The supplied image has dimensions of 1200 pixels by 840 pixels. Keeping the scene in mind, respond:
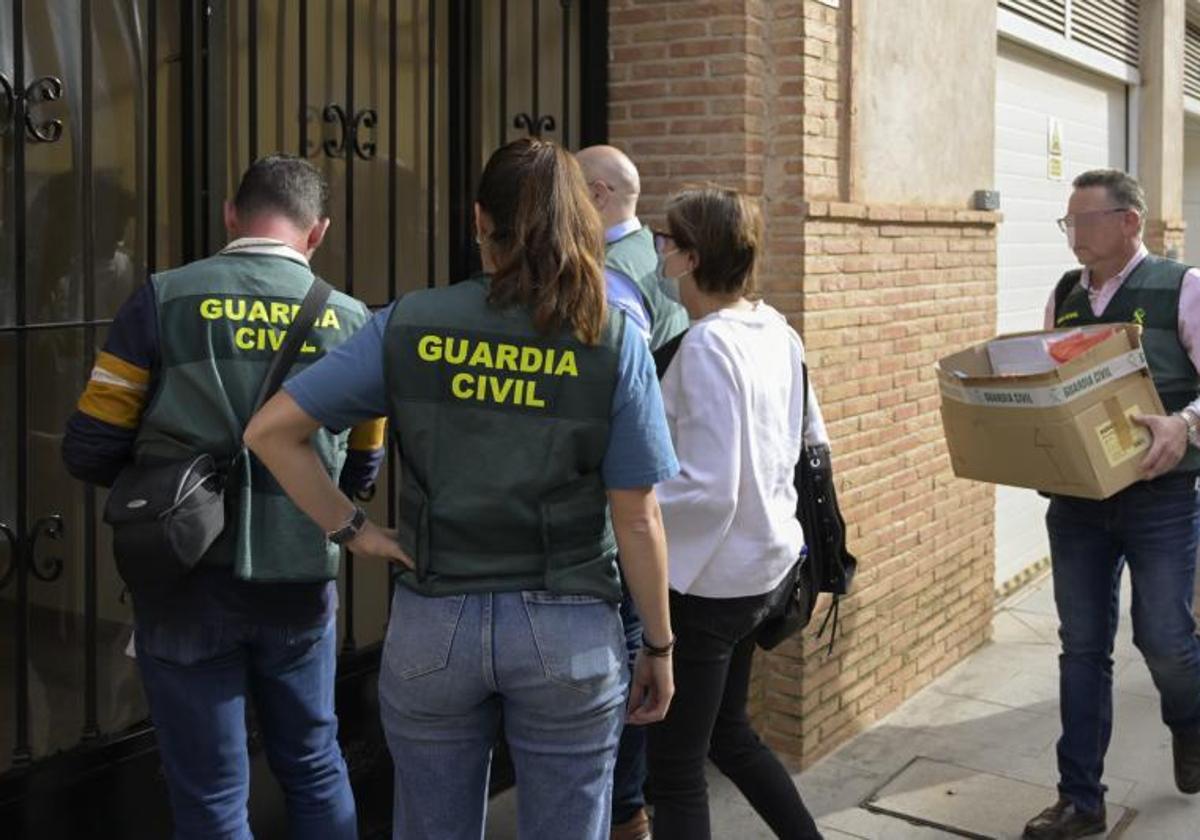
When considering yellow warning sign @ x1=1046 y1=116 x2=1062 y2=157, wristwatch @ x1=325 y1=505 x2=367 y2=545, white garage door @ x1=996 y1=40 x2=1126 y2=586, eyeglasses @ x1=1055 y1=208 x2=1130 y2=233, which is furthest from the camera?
yellow warning sign @ x1=1046 y1=116 x2=1062 y2=157

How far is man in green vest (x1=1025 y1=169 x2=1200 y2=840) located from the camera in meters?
4.60

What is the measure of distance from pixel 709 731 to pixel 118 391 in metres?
1.62

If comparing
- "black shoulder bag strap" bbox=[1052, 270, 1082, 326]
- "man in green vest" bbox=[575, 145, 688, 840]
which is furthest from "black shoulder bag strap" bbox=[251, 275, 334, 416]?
"black shoulder bag strap" bbox=[1052, 270, 1082, 326]

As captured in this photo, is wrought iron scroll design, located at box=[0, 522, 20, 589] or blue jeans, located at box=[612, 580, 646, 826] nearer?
wrought iron scroll design, located at box=[0, 522, 20, 589]

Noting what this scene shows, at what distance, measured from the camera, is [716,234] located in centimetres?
350

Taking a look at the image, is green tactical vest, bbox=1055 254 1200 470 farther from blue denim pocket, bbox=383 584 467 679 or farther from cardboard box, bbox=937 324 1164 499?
blue denim pocket, bbox=383 584 467 679

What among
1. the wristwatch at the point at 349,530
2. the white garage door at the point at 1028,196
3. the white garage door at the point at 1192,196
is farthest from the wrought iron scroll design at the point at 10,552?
the white garage door at the point at 1192,196

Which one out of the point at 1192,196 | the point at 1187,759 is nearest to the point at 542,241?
the point at 1187,759

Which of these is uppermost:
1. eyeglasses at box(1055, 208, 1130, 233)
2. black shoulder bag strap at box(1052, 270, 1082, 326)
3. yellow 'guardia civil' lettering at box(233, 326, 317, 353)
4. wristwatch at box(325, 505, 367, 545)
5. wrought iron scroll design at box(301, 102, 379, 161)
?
wrought iron scroll design at box(301, 102, 379, 161)

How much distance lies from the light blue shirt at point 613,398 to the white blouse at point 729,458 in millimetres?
567

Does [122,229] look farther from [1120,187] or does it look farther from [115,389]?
[1120,187]

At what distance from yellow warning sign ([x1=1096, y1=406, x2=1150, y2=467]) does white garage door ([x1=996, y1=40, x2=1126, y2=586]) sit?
3.69 metres

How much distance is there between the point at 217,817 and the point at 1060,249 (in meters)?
7.45

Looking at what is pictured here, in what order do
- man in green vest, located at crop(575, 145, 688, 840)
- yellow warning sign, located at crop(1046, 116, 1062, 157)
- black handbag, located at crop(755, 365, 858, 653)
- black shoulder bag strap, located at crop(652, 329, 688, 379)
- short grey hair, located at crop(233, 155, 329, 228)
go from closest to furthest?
1. short grey hair, located at crop(233, 155, 329, 228)
2. black shoulder bag strap, located at crop(652, 329, 688, 379)
3. black handbag, located at crop(755, 365, 858, 653)
4. man in green vest, located at crop(575, 145, 688, 840)
5. yellow warning sign, located at crop(1046, 116, 1062, 157)
